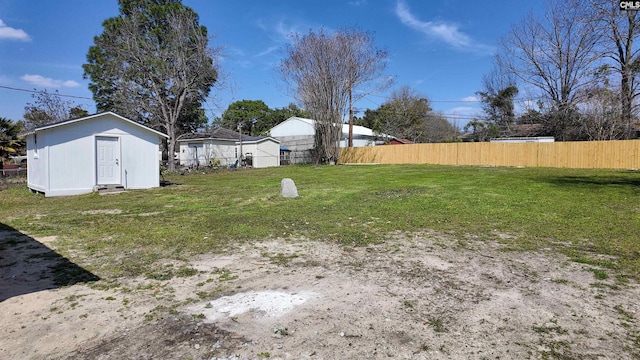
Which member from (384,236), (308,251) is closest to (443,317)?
(308,251)

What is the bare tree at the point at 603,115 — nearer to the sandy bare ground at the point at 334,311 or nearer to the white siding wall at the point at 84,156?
the sandy bare ground at the point at 334,311

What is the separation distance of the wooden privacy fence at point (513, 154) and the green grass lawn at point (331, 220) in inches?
451

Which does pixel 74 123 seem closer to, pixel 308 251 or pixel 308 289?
pixel 308 251

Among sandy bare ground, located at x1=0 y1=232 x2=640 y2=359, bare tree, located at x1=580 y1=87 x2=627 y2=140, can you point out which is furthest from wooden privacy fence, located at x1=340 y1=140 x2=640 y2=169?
sandy bare ground, located at x1=0 y1=232 x2=640 y2=359

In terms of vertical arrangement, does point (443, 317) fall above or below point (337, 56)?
below

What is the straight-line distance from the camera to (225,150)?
Result: 103 feet

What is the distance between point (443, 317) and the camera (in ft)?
Answer: 10.1

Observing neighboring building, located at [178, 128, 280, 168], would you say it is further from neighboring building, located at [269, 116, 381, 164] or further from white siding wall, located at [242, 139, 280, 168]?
neighboring building, located at [269, 116, 381, 164]

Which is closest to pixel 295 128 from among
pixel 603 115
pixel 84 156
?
pixel 603 115

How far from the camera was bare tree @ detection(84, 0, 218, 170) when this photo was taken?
24469 millimetres

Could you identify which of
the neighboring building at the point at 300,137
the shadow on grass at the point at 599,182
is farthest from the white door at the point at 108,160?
the neighboring building at the point at 300,137

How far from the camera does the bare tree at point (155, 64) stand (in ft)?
80.3

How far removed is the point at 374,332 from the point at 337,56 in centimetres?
2604

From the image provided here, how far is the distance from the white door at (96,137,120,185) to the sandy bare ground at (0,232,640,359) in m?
9.56
